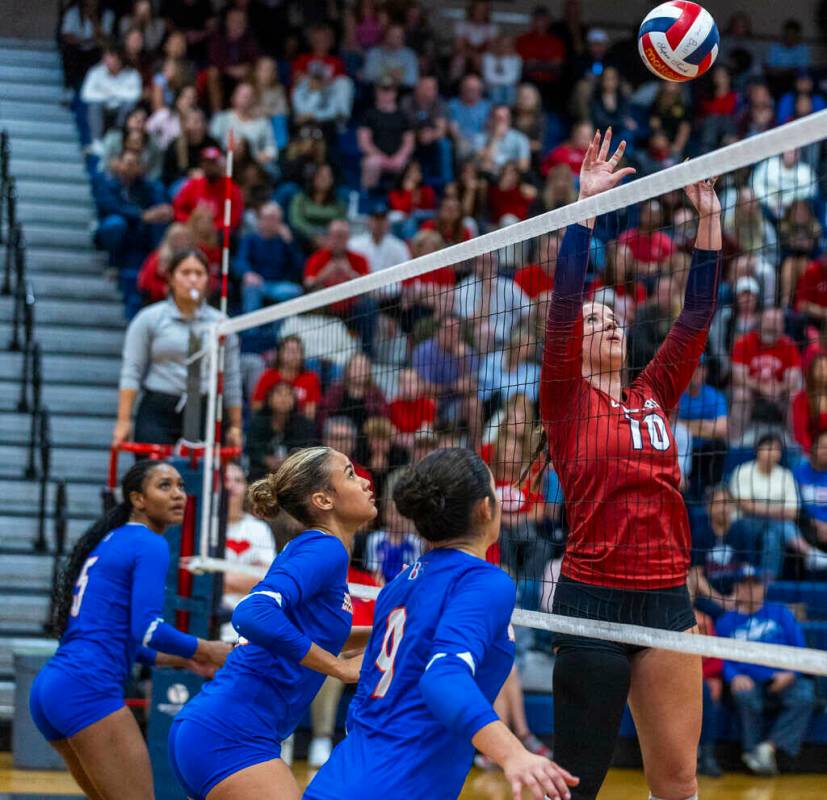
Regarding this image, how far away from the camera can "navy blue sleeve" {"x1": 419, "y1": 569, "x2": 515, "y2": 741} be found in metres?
2.87

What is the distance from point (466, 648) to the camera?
2.99 metres

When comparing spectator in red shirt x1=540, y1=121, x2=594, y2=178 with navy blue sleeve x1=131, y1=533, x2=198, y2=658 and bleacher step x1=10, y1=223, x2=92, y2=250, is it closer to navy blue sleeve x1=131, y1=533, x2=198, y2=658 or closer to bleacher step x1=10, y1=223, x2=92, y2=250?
bleacher step x1=10, y1=223, x2=92, y2=250

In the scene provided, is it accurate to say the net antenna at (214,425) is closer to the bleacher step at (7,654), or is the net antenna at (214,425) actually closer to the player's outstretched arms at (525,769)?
the bleacher step at (7,654)

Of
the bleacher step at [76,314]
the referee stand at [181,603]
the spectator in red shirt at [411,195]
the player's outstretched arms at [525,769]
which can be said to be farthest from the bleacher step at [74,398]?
the player's outstretched arms at [525,769]

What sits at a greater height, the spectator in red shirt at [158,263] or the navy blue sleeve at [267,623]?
the spectator in red shirt at [158,263]

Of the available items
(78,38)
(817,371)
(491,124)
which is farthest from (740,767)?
(78,38)

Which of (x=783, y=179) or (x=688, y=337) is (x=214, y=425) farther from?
(x=783, y=179)

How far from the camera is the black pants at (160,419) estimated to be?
773 centimetres

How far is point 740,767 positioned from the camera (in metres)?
8.84

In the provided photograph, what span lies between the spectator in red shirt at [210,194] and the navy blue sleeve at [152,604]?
598 cm

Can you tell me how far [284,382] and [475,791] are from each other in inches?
104

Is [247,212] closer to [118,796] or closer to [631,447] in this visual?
[118,796]

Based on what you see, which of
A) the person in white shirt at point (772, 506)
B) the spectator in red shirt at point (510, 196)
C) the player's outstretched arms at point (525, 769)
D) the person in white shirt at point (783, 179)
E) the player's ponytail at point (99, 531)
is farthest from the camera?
the spectator in red shirt at point (510, 196)

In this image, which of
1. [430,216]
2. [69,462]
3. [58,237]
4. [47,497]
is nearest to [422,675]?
[47,497]
